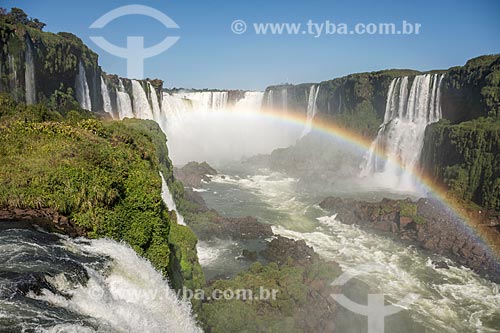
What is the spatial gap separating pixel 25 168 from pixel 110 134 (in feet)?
19.1

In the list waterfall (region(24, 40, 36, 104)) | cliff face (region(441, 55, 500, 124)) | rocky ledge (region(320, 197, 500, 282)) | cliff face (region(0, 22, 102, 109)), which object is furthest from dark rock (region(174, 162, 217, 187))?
cliff face (region(441, 55, 500, 124))

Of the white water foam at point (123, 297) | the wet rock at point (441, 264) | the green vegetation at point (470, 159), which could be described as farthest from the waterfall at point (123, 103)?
the white water foam at point (123, 297)

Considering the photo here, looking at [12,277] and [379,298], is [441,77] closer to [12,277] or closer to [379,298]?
[379,298]

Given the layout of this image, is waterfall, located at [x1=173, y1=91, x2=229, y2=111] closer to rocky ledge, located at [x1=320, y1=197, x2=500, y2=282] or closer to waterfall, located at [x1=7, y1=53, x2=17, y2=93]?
waterfall, located at [x1=7, y1=53, x2=17, y2=93]

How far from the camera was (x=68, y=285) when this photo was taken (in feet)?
18.1

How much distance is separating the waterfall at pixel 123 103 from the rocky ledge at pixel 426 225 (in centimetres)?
2533

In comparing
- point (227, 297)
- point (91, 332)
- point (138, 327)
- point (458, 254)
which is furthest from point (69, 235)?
point (458, 254)

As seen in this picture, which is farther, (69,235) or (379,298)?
(379,298)

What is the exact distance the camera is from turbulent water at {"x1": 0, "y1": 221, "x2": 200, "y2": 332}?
4594 mm

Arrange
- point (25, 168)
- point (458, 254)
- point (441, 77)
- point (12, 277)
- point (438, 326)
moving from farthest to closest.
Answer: point (441, 77), point (458, 254), point (438, 326), point (25, 168), point (12, 277)

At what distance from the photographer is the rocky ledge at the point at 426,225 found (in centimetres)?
2178

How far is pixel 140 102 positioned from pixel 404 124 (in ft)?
106

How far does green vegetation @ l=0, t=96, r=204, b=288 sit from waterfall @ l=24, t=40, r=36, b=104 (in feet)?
60.3

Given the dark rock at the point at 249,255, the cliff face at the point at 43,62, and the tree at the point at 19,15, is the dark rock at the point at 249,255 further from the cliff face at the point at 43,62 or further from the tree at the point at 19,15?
the tree at the point at 19,15
